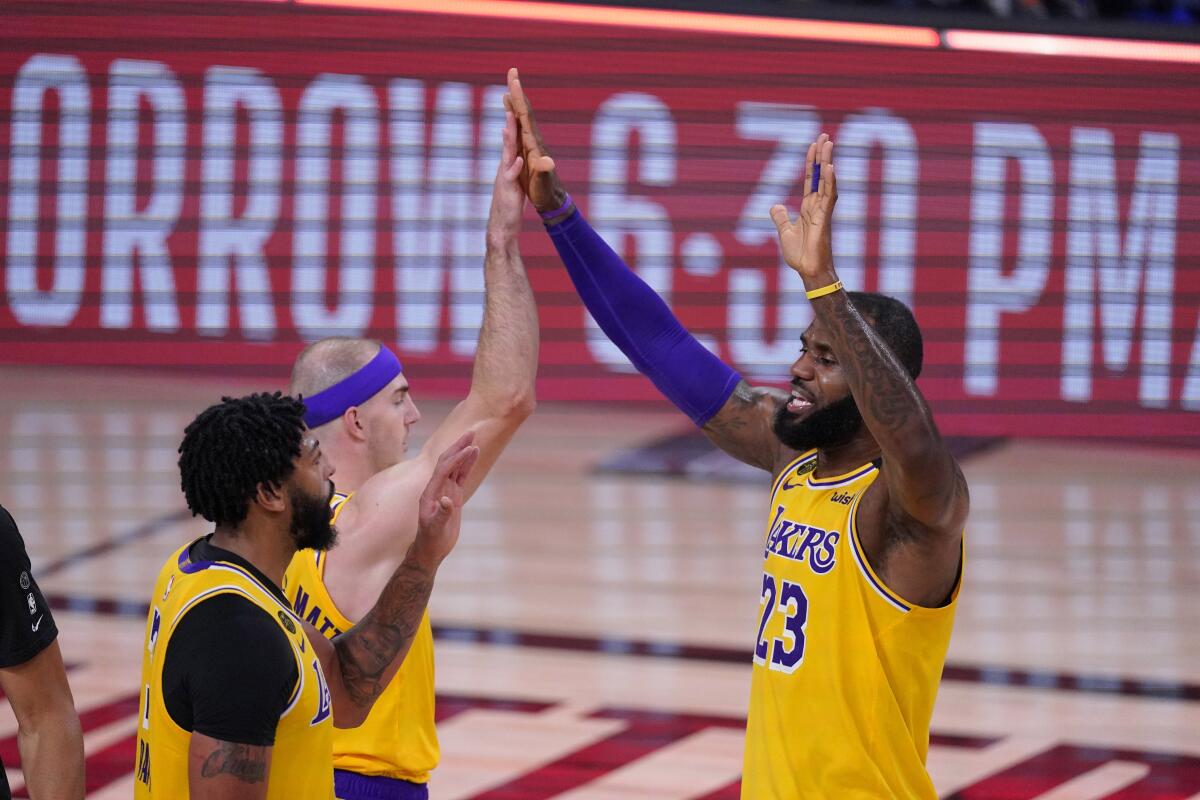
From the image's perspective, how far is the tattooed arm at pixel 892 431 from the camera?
3098mm

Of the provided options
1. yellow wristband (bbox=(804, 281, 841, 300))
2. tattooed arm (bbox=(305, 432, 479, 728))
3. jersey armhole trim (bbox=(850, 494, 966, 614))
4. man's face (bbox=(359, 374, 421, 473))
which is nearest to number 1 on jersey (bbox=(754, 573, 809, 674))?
jersey armhole trim (bbox=(850, 494, 966, 614))

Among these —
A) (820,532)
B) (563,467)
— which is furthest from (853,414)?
(563,467)

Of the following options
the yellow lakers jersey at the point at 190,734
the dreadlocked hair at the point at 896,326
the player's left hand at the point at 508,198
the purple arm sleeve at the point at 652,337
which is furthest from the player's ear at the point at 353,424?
the dreadlocked hair at the point at 896,326

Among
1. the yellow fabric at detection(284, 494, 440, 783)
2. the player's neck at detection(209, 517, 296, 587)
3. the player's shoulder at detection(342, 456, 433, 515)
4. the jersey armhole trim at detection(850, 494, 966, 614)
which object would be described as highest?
the player's neck at detection(209, 517, 296, 587)

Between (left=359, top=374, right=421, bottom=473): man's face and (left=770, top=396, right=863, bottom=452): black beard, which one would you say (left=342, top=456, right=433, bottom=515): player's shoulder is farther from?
(left=770, top=396, right=863, bottom=452): black beard

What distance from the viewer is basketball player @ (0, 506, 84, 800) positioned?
312cm

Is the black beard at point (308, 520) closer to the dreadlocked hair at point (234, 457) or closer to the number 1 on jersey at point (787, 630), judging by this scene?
the dreadlocked hair at point (234, 457)

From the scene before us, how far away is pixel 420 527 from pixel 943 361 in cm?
475

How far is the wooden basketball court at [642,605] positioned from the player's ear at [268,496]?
253cm

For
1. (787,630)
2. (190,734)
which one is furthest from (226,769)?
(787,630)

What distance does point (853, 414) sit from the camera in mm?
3547

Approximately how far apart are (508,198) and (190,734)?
1.72 m

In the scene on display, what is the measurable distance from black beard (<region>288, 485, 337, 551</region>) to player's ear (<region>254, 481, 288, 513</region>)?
0.10 feet

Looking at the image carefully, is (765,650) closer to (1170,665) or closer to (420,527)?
(420,527)
